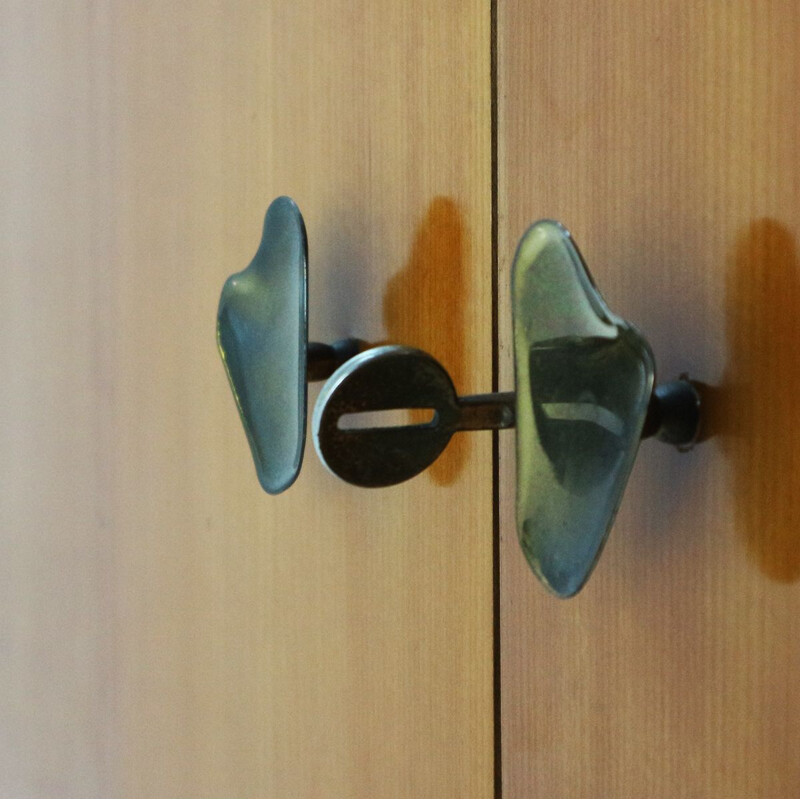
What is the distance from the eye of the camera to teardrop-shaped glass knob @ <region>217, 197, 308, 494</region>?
0.79 feet

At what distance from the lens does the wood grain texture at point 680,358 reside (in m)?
0.17

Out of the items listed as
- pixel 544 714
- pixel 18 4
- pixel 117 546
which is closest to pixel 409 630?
pixel 544 714

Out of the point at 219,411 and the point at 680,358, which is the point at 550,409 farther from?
the point at 219,411

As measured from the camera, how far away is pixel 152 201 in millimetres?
357

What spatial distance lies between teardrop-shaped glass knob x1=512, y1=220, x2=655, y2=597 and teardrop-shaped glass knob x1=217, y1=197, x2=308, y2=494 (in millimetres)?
67

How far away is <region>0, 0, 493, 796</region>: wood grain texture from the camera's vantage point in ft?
0.81

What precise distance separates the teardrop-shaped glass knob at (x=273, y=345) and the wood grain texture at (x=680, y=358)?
0.06 metres

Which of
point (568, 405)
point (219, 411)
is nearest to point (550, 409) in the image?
point (568, 405)

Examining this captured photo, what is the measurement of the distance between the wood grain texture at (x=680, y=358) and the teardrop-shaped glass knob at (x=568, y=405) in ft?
0.07

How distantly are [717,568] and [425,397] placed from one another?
0.07 metres

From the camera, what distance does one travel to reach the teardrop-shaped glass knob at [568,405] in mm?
Answer: 169

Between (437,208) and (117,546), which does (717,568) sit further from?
(117,546)

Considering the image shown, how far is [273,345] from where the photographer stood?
0.25 m

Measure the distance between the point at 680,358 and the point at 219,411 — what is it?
185 millimetres
